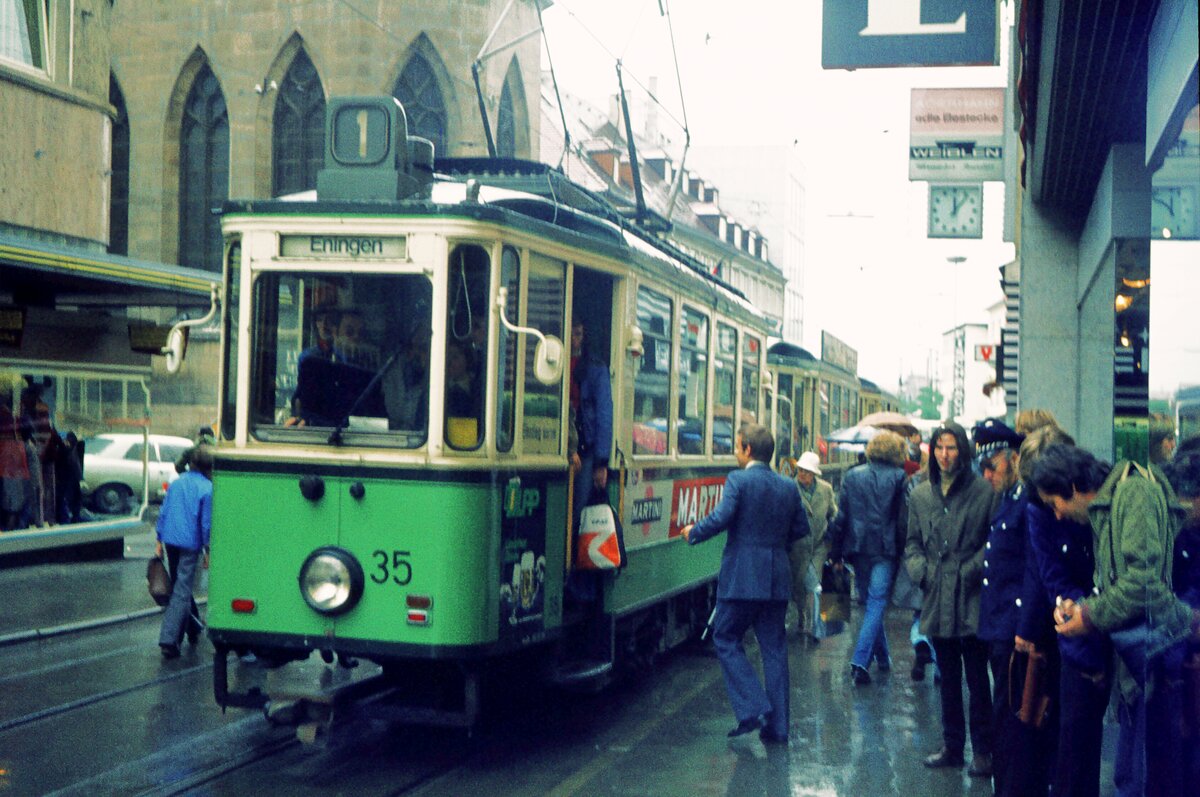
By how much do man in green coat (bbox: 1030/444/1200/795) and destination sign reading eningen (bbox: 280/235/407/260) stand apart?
3627mm

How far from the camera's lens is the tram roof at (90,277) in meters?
14.1

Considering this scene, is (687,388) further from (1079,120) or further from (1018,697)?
(1018,697)

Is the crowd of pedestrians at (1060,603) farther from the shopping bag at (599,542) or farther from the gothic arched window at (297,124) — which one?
the gothic arched window at (297,124)

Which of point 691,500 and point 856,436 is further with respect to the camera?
point 856,436

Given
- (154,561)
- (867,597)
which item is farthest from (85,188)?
(867,597)

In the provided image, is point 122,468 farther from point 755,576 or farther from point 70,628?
point 755,576

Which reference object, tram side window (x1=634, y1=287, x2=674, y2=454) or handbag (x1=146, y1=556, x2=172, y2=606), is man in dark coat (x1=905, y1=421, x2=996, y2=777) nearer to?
tram side window (x1=634, y1=287, x2=674, y2=454)

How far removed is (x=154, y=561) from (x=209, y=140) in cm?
2832

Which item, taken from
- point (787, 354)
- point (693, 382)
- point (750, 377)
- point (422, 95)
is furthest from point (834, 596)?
point (422, 95)

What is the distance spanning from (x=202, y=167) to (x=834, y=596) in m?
30.1

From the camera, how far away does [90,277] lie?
594 inches

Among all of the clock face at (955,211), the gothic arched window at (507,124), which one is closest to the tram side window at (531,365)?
the clock face at (955,211)

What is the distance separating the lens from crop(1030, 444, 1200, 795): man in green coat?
16.6ft

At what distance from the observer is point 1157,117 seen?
17.8 feet
